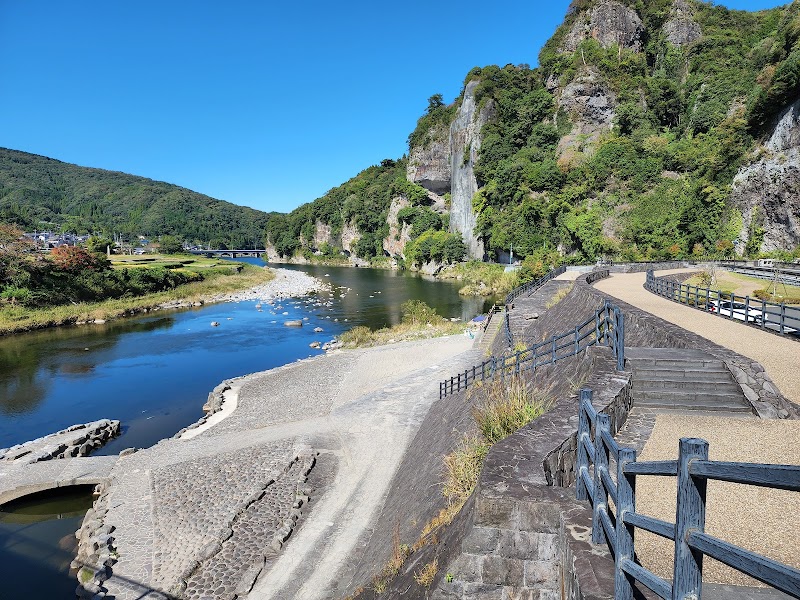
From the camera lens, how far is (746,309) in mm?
12797

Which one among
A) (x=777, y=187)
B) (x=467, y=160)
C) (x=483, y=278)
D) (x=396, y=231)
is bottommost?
(x=483, y=278)

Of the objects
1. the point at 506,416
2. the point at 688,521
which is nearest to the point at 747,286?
the point at 506,416

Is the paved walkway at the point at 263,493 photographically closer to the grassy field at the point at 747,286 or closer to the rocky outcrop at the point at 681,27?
the grassy field at the point at 747,286

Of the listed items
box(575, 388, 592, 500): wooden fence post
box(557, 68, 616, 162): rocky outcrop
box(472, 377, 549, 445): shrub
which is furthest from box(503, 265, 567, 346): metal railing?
box(557, 68, 616, 162): rocky outcrop

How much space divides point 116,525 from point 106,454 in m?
6.01

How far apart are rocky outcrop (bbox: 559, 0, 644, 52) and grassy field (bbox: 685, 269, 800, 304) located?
51.3m

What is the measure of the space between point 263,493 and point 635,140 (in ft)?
190

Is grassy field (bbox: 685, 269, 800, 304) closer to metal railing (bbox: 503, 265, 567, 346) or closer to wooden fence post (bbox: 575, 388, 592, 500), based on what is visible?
metal railing (bbox: 503, 265, 567, 346)

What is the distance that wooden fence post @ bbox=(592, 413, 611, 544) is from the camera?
11.2 ft

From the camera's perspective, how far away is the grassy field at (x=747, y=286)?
19.7 m

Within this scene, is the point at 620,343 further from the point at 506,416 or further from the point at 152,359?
the point at 152,359

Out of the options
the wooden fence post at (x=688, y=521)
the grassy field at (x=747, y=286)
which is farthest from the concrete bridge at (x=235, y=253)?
the wooden fence post at (x=688, y=521)

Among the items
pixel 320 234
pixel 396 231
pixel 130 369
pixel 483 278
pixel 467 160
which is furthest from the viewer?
pixel 320 234

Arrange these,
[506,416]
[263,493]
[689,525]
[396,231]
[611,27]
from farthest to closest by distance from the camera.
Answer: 1. [396,231]
2. [611,27]
3. [263,493]
4. [506,416]
5. [689,525]
